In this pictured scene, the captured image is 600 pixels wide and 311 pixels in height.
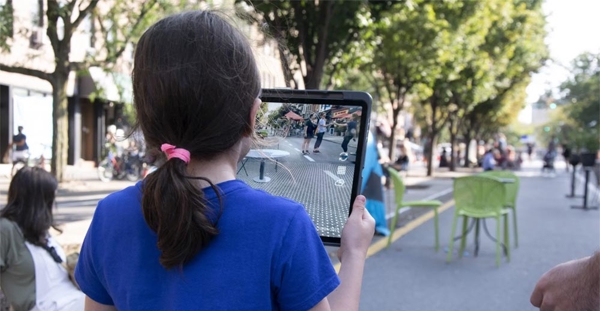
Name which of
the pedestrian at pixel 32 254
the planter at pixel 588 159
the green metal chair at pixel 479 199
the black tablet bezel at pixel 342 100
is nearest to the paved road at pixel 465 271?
the green metal chair at pixel 479 199

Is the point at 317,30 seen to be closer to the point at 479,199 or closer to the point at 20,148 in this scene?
the point at 479,199

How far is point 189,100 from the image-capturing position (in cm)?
128

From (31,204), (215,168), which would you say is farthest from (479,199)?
(215,168)

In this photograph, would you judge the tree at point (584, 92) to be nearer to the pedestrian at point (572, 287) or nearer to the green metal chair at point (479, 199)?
the green metal chair at point (479, 199)

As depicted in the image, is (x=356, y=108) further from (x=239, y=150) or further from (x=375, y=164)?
(x=375, y=164)

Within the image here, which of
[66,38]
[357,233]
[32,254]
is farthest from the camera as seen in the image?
[66,38]

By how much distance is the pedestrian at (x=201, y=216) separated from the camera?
1209 millimetres

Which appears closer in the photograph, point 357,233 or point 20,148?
point 357,233

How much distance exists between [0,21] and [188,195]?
9960mm

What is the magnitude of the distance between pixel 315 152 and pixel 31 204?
2368 millimetres

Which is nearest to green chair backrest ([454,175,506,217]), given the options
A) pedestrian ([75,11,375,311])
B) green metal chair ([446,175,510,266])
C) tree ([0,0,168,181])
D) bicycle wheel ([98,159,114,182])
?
green metal chair ([446,175,510,266])

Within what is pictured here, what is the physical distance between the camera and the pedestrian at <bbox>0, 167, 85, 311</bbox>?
126 inches

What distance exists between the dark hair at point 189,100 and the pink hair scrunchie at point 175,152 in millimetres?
15

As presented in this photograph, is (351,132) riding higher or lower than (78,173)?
higher
